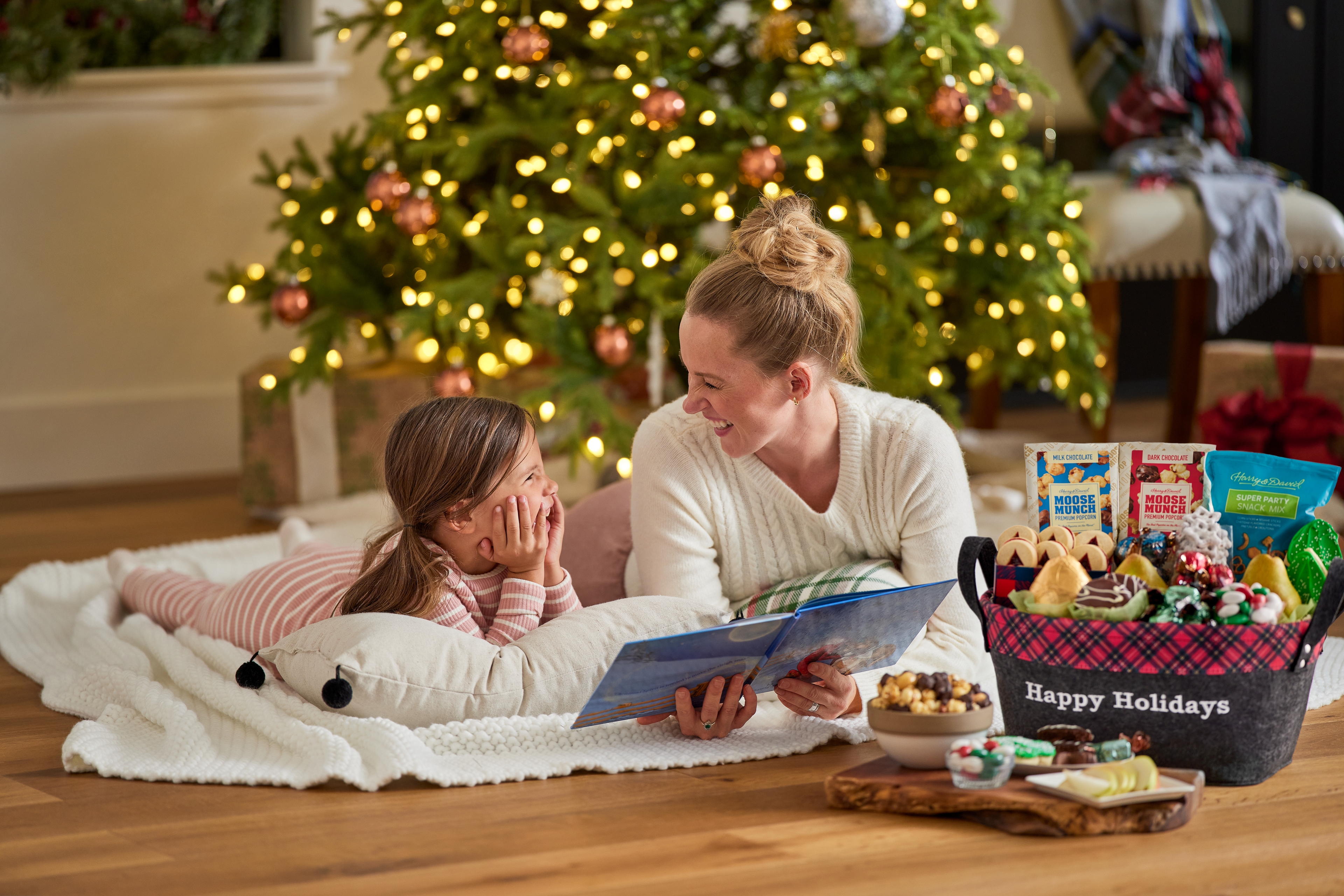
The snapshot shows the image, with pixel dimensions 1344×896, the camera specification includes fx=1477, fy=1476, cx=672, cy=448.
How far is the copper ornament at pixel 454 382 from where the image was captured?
8.25 ft

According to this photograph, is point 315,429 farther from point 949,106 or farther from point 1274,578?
point 1274,578

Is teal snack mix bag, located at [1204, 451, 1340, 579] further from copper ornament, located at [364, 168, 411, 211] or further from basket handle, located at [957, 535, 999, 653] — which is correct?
copper ornament, located at [364, 168, 411, 211]

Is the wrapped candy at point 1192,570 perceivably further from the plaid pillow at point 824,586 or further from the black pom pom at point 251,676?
the black pom pom at point 251,676

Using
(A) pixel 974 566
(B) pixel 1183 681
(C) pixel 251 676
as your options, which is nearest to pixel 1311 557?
(B) pixel 1183 681

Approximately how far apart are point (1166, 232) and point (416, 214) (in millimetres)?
1434

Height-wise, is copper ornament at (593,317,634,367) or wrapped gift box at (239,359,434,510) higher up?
Answer: copper ornament at (593,317,634,367)

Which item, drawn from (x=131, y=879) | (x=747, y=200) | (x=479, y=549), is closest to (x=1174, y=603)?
(x=479, y=549)

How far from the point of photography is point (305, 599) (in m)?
1.67

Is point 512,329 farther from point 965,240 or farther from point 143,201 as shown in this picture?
point 143,201

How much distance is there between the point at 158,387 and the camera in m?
3.43

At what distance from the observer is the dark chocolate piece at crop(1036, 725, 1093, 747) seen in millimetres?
1237

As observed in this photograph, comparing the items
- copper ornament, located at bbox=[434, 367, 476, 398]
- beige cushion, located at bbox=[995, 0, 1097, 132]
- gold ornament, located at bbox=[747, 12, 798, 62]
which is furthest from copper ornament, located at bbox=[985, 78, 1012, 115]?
copper ornament, located at bbox=[434, 367, 476, 398]

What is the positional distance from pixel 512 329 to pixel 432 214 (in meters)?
0.24

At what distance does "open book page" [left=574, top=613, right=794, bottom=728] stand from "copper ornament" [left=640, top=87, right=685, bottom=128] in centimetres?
119
